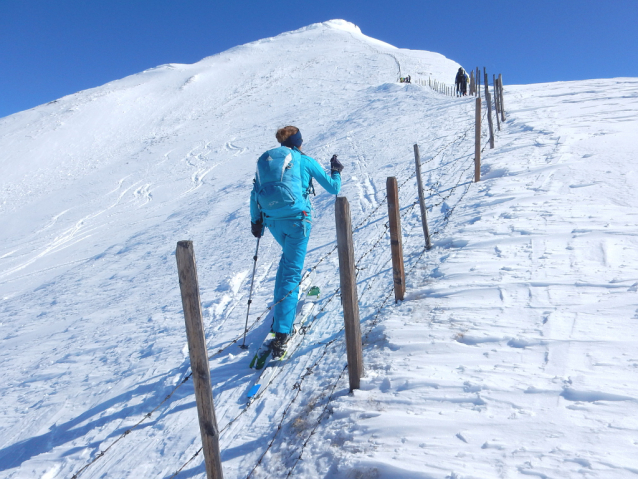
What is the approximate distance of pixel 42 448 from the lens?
3.73 meters

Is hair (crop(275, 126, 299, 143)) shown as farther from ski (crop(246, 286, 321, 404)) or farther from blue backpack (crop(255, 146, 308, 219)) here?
ski (crop(246, 286, 321, 404))

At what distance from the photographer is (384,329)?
161 inches

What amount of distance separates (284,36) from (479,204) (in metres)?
70.4

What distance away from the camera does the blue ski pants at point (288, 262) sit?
400 cm

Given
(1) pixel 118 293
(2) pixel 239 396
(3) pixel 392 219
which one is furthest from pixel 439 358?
(1) pixel 118 293

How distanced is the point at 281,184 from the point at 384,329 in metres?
1.74

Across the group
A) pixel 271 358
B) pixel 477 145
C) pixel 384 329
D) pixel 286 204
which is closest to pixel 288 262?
pixel 286 204

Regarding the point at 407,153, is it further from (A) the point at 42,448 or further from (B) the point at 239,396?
(A) the point at 42,448

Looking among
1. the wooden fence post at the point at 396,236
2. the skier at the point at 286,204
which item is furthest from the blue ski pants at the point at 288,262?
the wooden fence post at the point at 396,236

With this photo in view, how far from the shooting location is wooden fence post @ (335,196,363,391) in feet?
9.71

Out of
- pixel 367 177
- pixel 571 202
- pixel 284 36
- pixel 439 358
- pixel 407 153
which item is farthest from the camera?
pixel 284 36

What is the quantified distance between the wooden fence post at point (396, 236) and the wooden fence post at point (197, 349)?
2.59m

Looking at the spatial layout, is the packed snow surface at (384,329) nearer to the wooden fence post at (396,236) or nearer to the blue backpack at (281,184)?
the wooden fence post at (396,236)

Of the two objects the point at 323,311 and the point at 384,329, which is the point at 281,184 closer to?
the point at 384,329
